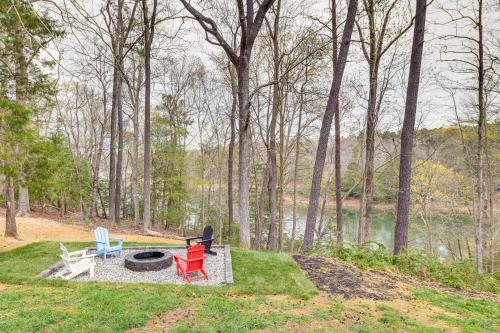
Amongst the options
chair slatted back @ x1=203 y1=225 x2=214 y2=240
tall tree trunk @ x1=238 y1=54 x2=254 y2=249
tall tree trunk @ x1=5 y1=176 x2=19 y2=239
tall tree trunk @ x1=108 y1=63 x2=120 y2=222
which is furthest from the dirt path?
chair slatted back @ x1=203 y1=225 x2=214 y2=240

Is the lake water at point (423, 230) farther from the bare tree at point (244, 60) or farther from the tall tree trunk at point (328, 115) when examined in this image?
the bare tree at point (244, 60)

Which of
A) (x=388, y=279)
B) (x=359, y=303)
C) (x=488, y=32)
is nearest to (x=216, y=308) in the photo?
(x=359, y=303)

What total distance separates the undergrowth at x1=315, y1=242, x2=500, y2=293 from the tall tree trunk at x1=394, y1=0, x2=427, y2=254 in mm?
549

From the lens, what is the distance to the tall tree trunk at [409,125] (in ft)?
23.9

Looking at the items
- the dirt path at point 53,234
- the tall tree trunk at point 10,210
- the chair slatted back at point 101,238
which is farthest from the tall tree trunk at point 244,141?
the tall tree trunk at point 10,210

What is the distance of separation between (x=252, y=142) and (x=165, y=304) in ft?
39.7

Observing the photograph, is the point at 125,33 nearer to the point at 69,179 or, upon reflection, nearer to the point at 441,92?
the point at 69,179

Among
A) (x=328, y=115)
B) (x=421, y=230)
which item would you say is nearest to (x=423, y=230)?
(x=421, y=230)

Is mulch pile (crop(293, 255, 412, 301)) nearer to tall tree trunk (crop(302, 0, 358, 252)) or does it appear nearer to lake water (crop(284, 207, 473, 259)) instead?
tall tree trunk (crop(302, 0, 358, 252))

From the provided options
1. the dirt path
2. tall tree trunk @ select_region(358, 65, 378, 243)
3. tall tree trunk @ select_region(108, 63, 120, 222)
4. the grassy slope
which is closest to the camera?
the grassy slope

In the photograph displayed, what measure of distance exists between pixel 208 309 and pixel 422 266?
5.22m

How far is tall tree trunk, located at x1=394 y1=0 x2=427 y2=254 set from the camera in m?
7.28

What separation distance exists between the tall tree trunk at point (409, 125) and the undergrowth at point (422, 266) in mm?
549

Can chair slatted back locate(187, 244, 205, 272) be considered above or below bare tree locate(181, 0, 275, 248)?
below
